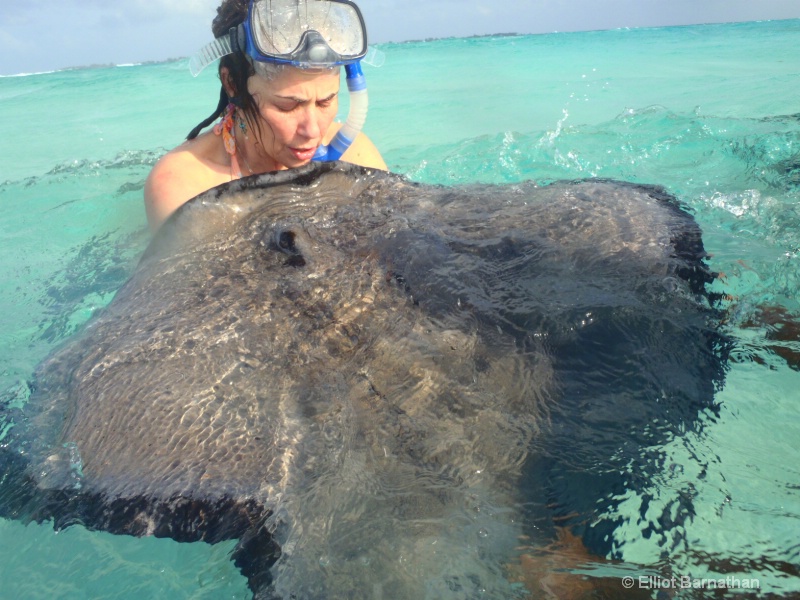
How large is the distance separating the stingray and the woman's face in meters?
0.71

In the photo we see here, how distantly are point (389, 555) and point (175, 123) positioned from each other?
13.0 meters

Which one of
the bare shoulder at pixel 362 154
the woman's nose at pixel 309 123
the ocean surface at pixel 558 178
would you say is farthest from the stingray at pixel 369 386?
the bare shoulder at pixel 362 154

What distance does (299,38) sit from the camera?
3184mm

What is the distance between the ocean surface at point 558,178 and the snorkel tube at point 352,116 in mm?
1693

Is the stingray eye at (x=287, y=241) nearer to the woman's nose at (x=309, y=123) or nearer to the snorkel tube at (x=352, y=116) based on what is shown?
the woman's nose at (x=309, y=123)

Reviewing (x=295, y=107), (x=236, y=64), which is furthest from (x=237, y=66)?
(x=295, y=107)

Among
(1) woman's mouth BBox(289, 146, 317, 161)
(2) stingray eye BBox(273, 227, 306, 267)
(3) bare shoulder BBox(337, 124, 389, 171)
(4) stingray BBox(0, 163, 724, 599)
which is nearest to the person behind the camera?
(4) stingray BBox(0, 163, 724, 599)

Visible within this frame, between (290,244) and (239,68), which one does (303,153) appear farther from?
(290,244)

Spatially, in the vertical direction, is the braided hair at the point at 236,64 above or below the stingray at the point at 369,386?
above

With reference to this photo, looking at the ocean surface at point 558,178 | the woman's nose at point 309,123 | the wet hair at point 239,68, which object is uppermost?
the wet hair at point 239,68

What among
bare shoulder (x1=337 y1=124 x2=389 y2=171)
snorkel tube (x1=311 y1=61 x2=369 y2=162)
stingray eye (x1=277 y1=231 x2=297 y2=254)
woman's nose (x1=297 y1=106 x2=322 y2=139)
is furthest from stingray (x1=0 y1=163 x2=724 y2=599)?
bare shoulder (x1=337 y1=124 x2=389 y2=171)

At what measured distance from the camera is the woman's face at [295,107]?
3258 millimetres

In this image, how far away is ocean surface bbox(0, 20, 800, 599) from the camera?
6.10ft

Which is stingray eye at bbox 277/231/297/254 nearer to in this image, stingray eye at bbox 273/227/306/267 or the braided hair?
stingray eye at bbox 273/227/306/267
